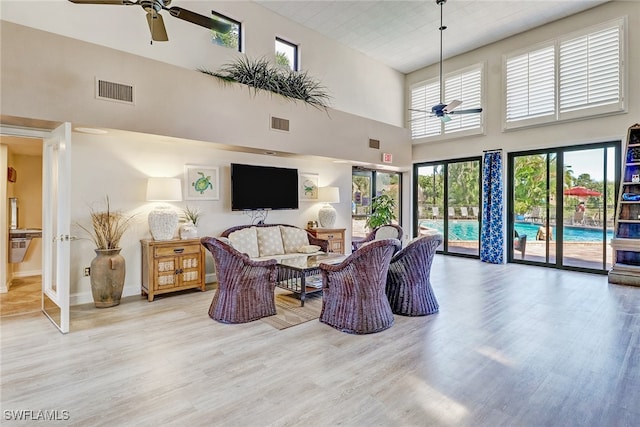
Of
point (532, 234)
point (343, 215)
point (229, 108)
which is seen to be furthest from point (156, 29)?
Result: point (532, 234)

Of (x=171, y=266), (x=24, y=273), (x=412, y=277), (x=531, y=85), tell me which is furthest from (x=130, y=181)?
(x=531, y=85)

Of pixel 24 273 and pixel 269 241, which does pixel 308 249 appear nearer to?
pixel 269 241

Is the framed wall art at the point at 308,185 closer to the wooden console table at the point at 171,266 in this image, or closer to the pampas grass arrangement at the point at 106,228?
the wooden console table at the point at 171,266

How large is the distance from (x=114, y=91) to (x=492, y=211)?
746 centimetres

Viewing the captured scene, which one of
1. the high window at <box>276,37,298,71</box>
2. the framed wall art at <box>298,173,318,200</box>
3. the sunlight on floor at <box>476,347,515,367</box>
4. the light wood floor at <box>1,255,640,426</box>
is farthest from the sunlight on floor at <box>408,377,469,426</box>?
the high window at <box>276,37,298,71</box>

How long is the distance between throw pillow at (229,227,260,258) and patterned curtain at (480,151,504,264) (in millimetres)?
5255

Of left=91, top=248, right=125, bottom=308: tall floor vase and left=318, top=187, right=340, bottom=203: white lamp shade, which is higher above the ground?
left=318, top=187, right=340, bottom=203: white lamp shade

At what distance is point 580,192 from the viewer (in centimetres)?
660

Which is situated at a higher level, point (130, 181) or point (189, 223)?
point (130, 181)

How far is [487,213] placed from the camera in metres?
7.73

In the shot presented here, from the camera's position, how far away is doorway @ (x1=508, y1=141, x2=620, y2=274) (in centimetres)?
637

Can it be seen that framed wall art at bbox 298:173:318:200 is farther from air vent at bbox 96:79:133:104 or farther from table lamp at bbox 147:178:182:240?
air vent at bbox 96:79:133:104

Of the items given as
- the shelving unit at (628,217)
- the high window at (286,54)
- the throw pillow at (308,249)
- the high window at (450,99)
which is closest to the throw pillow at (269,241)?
the throw pillow at (308,249)

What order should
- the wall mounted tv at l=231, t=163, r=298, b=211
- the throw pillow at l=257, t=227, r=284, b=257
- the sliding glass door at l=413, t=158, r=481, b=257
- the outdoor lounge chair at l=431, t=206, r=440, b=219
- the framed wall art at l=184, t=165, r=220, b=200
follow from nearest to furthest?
the framed wall art at l=184, t=165, r=220, b=200 < the throw pillow at l=257, t=227, r=284, b=257 < the wall mounted tv at l=231, t=163, r=298, b=211 < the sliding glass door at l=413, t=158, r=481, b=257 < the outdoor lounge chair at l=431, t=206, r=440, b=219
